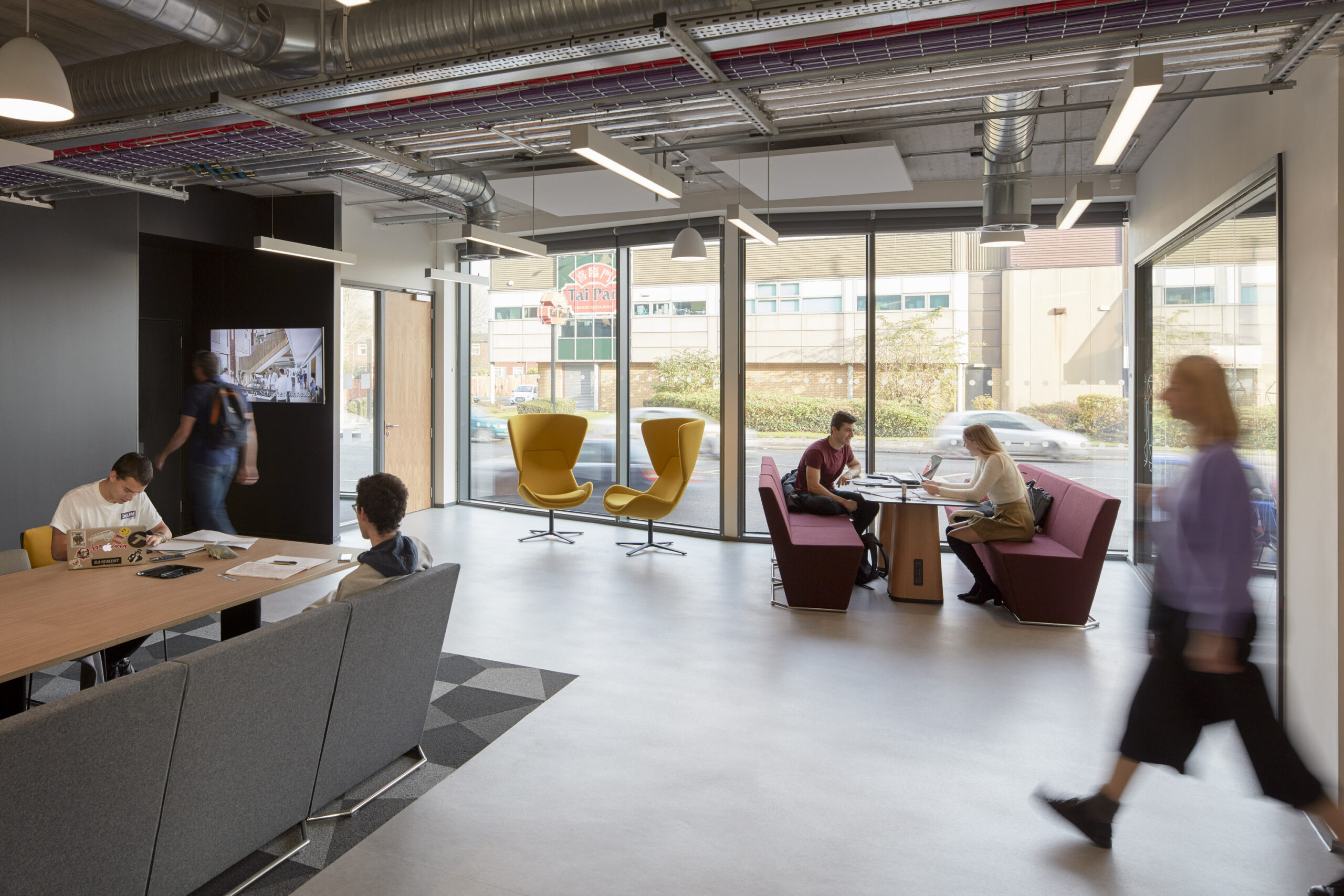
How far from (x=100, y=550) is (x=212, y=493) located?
341cm

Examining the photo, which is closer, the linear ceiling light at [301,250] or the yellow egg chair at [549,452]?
the linear ceiling light at [301,250]

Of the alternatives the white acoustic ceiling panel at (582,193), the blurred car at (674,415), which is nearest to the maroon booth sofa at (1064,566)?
the blurred car at (674,415)

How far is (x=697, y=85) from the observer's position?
374 cm

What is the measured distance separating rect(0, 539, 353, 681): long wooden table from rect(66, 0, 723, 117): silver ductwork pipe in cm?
217

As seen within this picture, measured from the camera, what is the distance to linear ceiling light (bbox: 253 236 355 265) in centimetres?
609

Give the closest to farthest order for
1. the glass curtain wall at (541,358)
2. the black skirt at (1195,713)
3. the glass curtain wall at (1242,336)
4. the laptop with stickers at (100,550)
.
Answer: the black skirt at (1195,713), the laptop with stickers at (100,550), the glass curtain wall at (1242,336), the glass curtain wall at (541,358)

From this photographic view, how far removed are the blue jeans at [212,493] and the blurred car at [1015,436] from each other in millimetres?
6235

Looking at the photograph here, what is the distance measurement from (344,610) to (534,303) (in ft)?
23.7

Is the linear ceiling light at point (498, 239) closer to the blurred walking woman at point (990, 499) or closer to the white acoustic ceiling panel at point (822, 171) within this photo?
the white acoustic ceiling panel at point (822, 171)

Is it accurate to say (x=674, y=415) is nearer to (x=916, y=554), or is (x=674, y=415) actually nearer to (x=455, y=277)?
(x=455, y=277)

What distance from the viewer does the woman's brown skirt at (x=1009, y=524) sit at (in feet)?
17.8

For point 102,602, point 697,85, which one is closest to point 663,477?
point 697,85

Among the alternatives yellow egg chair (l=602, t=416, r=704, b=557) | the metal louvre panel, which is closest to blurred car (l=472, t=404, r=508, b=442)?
yellow egg chair (l=602, t=416, r=704, b=557)

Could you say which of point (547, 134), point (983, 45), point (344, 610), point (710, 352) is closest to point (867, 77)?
point (983, 45)
